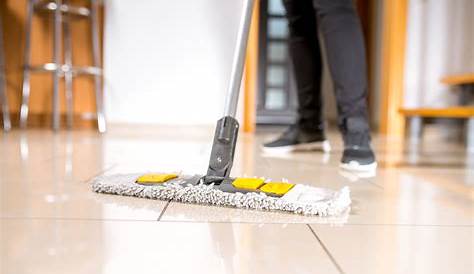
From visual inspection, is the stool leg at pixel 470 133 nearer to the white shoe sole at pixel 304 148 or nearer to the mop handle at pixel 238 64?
the white shoe sole at pixel 304 148

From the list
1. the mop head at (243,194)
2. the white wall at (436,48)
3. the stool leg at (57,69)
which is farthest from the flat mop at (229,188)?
the white wall at (436,48)

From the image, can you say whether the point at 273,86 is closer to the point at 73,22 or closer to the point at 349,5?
the point at 73,22

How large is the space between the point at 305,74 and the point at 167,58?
1.41 metres

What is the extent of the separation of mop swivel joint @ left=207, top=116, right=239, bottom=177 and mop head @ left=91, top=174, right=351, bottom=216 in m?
0.03

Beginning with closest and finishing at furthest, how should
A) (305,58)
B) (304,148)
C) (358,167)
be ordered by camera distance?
(358,167)
(305,58)
(304,148)

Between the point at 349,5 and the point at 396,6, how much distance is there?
191 centimetres

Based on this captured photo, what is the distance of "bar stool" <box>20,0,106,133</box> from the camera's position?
2582mm

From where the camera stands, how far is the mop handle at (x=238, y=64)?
2.67 ft

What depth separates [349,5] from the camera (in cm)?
120

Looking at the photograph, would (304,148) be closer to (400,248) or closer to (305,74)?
(305,74)

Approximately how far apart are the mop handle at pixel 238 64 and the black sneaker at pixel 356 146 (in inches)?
18.7

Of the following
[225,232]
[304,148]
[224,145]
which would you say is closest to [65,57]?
[304,148]

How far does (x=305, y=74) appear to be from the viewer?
61.8 inches

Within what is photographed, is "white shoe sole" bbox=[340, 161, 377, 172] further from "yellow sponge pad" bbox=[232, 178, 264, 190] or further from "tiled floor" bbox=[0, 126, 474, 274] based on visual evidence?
"yellow sponge pad" bbox=[232, 178, 264, 190]
